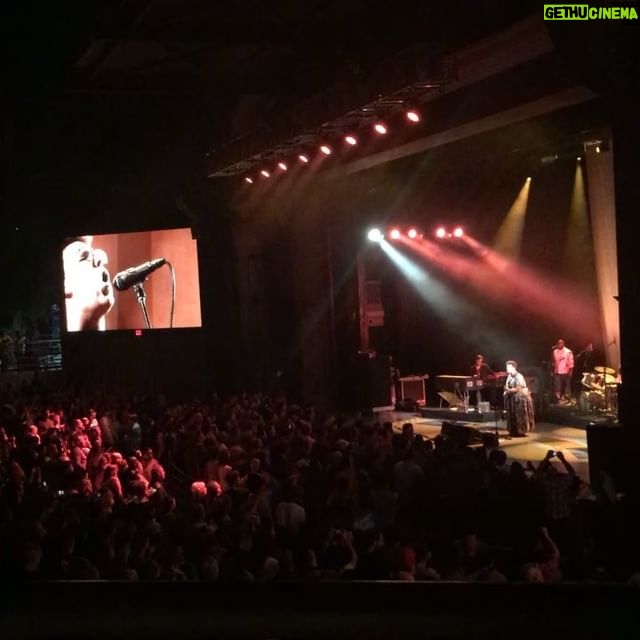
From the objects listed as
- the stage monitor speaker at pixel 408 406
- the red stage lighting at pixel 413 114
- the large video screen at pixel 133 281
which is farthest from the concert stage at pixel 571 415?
the red stage lighting at pixel 413 114

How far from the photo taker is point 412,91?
33.9 feet

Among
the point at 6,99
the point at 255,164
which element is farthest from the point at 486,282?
the point at 6,99

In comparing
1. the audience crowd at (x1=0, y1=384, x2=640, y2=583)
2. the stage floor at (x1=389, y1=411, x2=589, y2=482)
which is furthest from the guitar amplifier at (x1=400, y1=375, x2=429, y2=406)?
the audience crowd at (x1=0, y1=384, x2=640, y2=583)

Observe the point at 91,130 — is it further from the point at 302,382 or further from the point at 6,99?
the point at 6,99

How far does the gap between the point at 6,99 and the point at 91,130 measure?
1011 centimetres

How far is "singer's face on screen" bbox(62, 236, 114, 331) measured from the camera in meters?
20.3

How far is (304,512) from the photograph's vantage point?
709cm

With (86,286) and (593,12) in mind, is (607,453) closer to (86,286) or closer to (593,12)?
(593,12)

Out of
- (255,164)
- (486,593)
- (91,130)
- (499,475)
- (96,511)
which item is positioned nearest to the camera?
(486,593)

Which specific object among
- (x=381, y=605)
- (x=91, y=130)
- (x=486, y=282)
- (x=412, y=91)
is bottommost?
(x=381, y=605)

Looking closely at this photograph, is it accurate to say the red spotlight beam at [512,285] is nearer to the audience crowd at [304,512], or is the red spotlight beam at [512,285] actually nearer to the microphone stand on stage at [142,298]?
the microphone stand on stage at [142,298]

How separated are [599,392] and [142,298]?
30.4 ft

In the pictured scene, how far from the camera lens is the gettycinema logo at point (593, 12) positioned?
8.40 metres

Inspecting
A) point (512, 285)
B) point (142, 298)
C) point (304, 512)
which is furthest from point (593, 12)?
point (512, 285)
